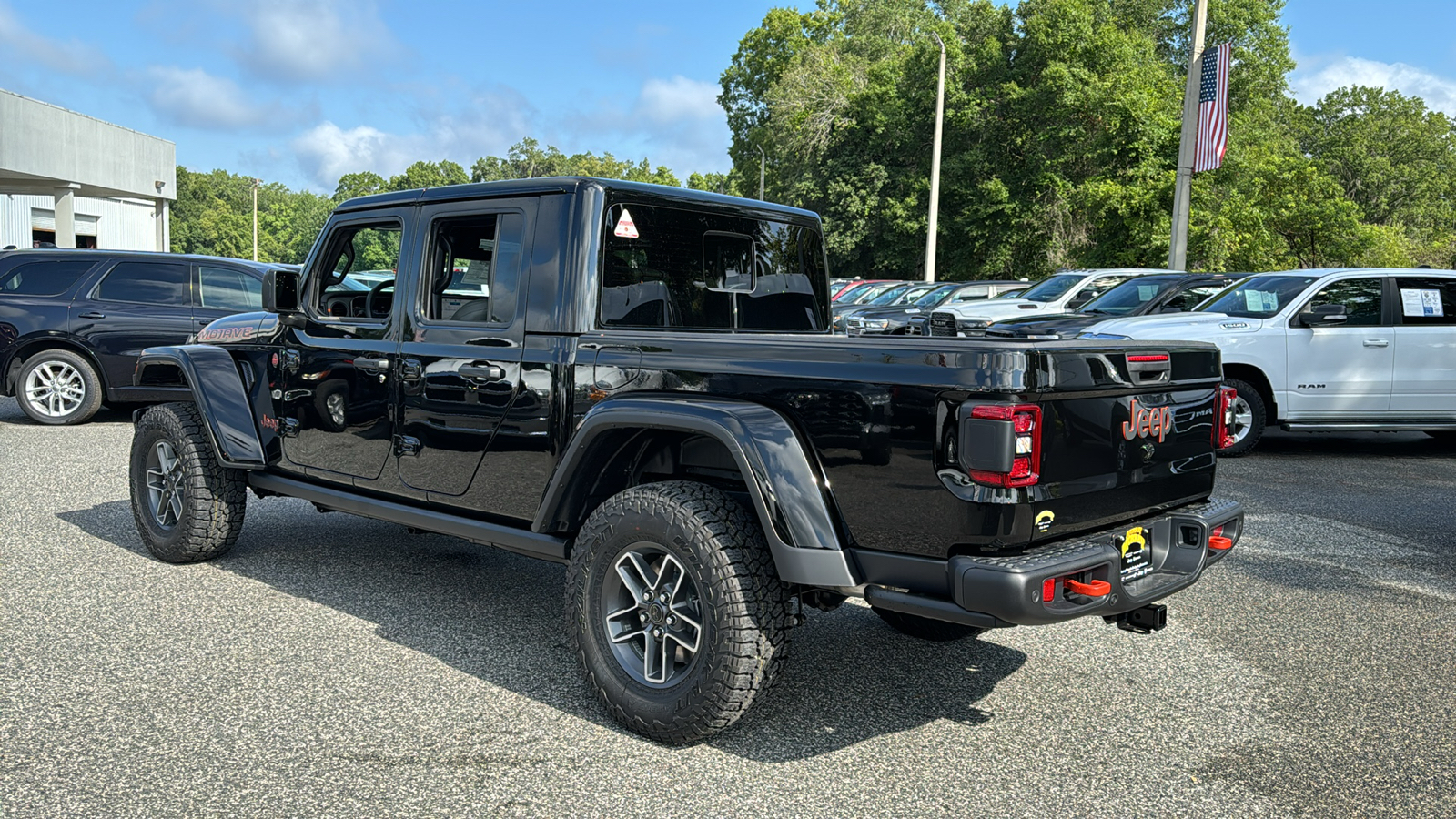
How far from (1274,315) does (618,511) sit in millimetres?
8299

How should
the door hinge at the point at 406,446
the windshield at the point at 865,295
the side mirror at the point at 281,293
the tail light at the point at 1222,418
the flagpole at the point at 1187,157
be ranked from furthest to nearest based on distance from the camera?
1. the windshield at the point at 865,295
2. the flagpole at the point at 1187,157
3. the side mirror at the point at 281,293
4. the door hinge at the point at 406,446
5. the tail light at the point at 1222,418

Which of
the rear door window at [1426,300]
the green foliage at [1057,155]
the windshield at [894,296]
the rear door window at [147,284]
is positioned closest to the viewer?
the rear door window at [1426,300]

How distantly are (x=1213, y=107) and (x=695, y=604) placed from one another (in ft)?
54.7

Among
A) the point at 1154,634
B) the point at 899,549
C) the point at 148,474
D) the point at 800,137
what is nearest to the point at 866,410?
the point at 899,549

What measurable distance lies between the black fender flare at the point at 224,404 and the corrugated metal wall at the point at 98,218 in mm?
30279

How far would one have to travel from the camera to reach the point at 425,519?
4492 mm

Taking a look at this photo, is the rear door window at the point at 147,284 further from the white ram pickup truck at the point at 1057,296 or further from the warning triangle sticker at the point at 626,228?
the white ram pickup truck at the point at 1057,296

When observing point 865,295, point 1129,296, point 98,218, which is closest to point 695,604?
point 1129,296

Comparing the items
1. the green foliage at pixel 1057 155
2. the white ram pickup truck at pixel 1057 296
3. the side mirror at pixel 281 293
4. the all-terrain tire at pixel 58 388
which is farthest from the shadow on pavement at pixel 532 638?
the green foliage at pixel 1057 155

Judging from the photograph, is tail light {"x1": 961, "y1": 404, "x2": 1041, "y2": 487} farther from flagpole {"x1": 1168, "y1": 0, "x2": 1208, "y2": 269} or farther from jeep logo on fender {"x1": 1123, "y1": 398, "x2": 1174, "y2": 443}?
flagpole {"x1": 1168, "y1": 0, "x2": 1208, "y2": 269}

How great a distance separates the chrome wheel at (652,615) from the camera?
3.60m

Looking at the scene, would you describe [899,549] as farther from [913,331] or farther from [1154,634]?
[1154,634]

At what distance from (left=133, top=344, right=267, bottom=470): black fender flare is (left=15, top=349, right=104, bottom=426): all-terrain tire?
21.2 ft

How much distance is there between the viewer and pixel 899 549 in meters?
3.23
